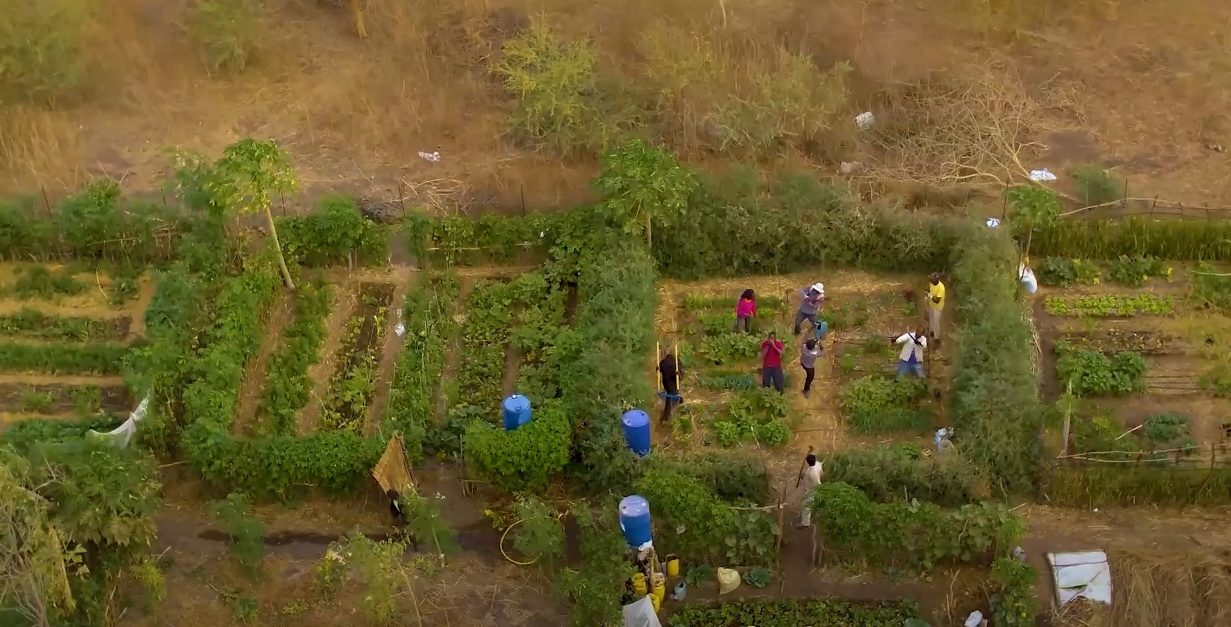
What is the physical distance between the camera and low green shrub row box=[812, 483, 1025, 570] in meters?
13.0

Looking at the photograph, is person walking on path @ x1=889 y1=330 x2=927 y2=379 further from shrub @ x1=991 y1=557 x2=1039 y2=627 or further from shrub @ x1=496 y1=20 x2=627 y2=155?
shrub @ x1=496 y1=20 x2=627 y2=155

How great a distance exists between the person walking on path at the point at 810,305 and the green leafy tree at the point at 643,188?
77.3 inches

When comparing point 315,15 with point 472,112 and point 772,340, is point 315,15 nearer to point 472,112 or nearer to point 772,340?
point 472,112

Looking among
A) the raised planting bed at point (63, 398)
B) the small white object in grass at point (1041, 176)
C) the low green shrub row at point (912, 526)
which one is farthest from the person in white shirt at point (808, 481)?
the raised planting bed at point (63, 398)

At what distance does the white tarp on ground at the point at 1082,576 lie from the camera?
12.9 meters

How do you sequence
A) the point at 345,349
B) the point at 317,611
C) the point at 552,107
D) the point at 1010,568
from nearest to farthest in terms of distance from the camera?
the point at 1010,568, the point at 317,611, the point at 345,349, the point at 552,107

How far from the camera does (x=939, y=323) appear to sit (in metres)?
16.1

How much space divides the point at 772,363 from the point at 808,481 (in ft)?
6.55

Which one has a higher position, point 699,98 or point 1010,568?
point 699,98

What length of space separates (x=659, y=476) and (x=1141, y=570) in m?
5.10

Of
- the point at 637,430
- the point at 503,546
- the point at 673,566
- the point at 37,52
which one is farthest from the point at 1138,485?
the point at 37,52

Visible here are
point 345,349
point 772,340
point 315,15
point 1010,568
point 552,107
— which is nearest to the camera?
point 1010,568

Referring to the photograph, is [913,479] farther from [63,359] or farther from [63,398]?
[63,359]

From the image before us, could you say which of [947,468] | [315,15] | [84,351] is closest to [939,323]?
[947,468]
